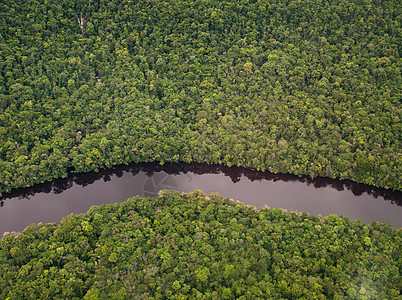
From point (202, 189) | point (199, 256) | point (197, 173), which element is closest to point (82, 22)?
point (197, 173)

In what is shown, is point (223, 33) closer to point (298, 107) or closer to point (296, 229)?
point (298, 107)

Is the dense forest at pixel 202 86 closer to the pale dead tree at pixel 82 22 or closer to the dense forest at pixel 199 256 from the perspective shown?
the pale dead tree at pixel 82 22

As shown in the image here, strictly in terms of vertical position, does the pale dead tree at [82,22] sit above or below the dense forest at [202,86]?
above

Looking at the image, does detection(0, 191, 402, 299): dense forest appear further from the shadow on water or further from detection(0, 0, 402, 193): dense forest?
detection(0, 0, 402, 193): dense forest

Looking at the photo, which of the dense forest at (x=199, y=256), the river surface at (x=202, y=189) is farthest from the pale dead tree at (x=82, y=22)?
the dense forest at (x=199, y=256)

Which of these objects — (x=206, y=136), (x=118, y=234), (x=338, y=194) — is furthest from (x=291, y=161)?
(x=118, y=234)

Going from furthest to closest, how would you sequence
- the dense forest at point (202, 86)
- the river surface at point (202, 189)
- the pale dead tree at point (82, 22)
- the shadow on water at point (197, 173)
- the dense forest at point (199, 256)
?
the pale dead tree at point (82, 22)
the dense forest at point (202, 86)
the shadow on water at point (197, 173)
the river surface at point (202, 189)
the dense forest at point (199, 256)

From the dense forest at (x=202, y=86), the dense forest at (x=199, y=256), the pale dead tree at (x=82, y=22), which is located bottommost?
the dense forest at (x=199, y=256)
